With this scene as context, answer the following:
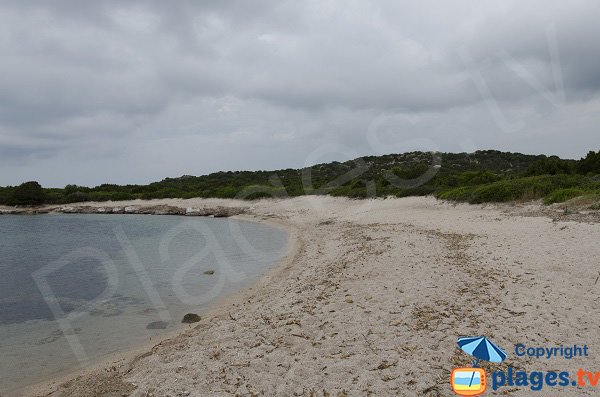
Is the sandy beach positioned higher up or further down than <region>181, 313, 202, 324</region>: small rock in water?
higher up

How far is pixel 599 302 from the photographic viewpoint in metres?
7.56

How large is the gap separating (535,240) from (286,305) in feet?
31.3

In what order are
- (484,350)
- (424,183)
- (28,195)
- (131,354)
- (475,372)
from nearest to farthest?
(484,350) < (475,372) < (131,354) < (424,183) < (28,195)

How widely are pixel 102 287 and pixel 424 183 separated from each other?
3201cm

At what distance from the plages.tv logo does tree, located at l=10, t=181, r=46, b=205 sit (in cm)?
6974

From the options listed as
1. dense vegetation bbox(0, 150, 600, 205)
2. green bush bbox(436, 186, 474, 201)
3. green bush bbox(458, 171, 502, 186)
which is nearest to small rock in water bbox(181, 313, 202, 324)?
dense vegetation bbox(0, 150, 600, 205)

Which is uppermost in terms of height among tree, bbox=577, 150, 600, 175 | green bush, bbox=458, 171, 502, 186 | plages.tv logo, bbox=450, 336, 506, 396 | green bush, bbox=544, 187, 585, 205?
tree, bbox=577, 150, 600, 175

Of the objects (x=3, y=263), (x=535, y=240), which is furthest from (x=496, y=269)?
(x=3, y=263)

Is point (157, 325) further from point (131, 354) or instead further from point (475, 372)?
point (475, 372)

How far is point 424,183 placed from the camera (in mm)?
39125

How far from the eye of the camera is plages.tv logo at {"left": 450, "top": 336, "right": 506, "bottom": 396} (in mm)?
5016

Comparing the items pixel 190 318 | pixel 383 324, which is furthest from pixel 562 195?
pixel 190 318

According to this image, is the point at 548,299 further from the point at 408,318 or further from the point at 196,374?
the point at 196,374

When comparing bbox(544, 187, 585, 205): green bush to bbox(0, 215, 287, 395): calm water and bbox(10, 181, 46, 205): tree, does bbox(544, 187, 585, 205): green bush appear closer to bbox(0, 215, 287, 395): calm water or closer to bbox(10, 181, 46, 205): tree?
bbox(0, 215, 287, 395): calm water
